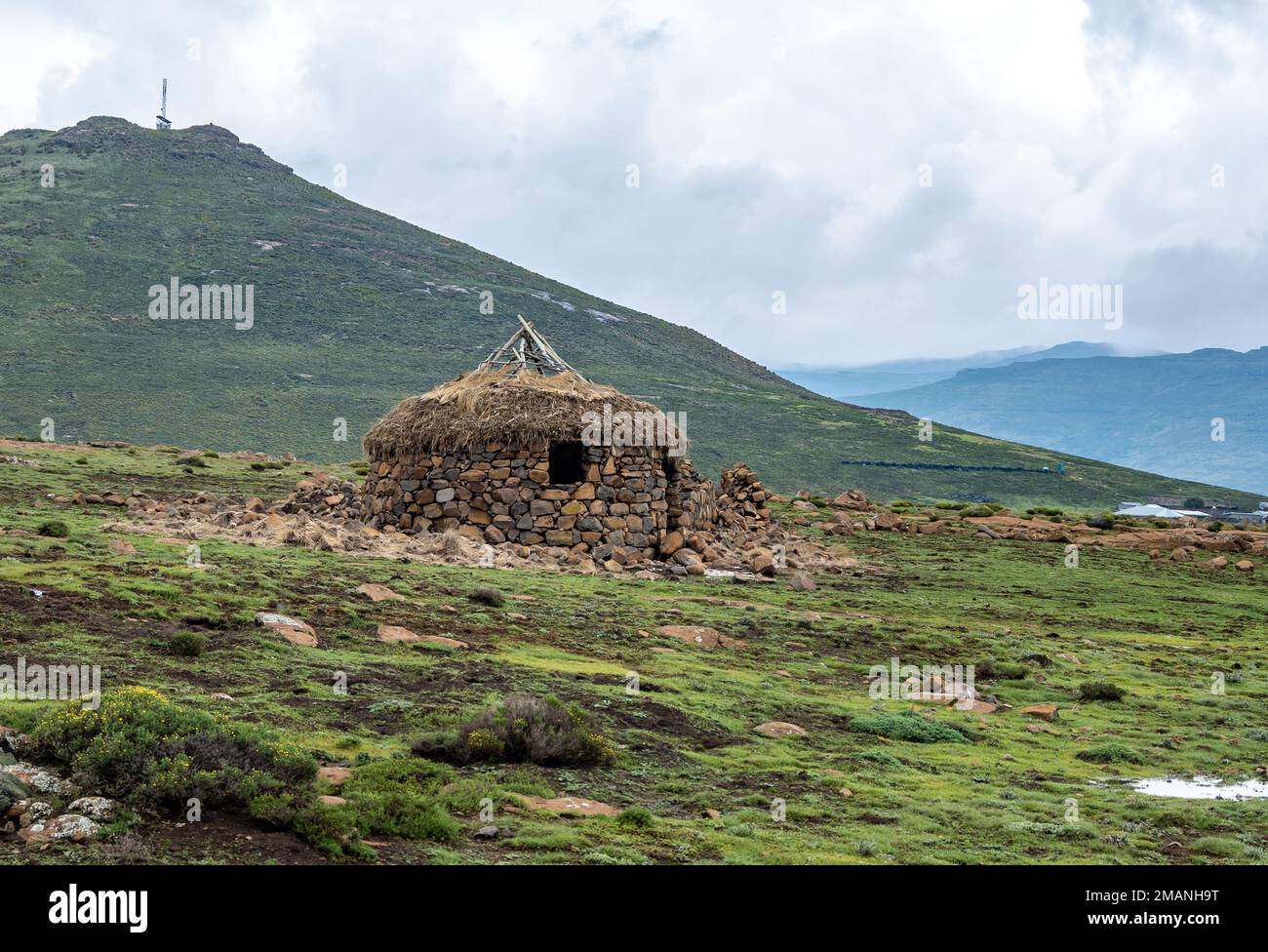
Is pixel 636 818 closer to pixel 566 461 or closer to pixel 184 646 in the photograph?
pixel 184 646

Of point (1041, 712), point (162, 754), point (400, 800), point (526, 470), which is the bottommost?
point (1041, 712)

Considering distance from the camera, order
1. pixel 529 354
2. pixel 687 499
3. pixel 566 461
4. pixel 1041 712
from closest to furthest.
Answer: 1. pixel 1041 712
2. pixel 566 461
3. pixel 687 499
4. pixel 529 354

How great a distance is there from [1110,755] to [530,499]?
1279 centimetres

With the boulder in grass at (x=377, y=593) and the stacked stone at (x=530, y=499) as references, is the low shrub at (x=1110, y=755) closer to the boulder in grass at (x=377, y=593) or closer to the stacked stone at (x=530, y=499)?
the boulder in grass at (x=377, y=593)

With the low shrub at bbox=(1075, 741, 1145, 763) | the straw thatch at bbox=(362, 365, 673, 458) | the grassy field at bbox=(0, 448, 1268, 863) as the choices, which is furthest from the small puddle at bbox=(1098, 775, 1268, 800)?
the straw thatch at bbox=(362, 365, 673, 458)

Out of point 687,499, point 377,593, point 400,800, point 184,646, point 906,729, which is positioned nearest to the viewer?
point 400,800

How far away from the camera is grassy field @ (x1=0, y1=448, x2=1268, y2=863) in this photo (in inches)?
292

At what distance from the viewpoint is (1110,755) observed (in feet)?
36.3

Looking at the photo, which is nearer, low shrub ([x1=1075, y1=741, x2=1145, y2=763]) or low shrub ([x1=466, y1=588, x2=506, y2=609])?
low shrub ([x1=1075, y1=741, x2=1145, y2=763])

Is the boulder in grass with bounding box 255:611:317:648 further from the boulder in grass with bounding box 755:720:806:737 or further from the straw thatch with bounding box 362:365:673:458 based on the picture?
the straw thatch with bounding box 362:365:673:458

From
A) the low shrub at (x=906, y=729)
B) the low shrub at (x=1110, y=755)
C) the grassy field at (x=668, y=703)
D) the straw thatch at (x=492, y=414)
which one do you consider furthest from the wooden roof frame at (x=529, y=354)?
the low shrub at (x=1110, y=755)

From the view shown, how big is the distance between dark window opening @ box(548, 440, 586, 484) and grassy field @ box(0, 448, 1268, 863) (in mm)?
3375

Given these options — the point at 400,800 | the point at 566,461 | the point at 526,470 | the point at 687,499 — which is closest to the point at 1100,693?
the point at 400,800

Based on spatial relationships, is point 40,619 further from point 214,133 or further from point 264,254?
point 214,133
